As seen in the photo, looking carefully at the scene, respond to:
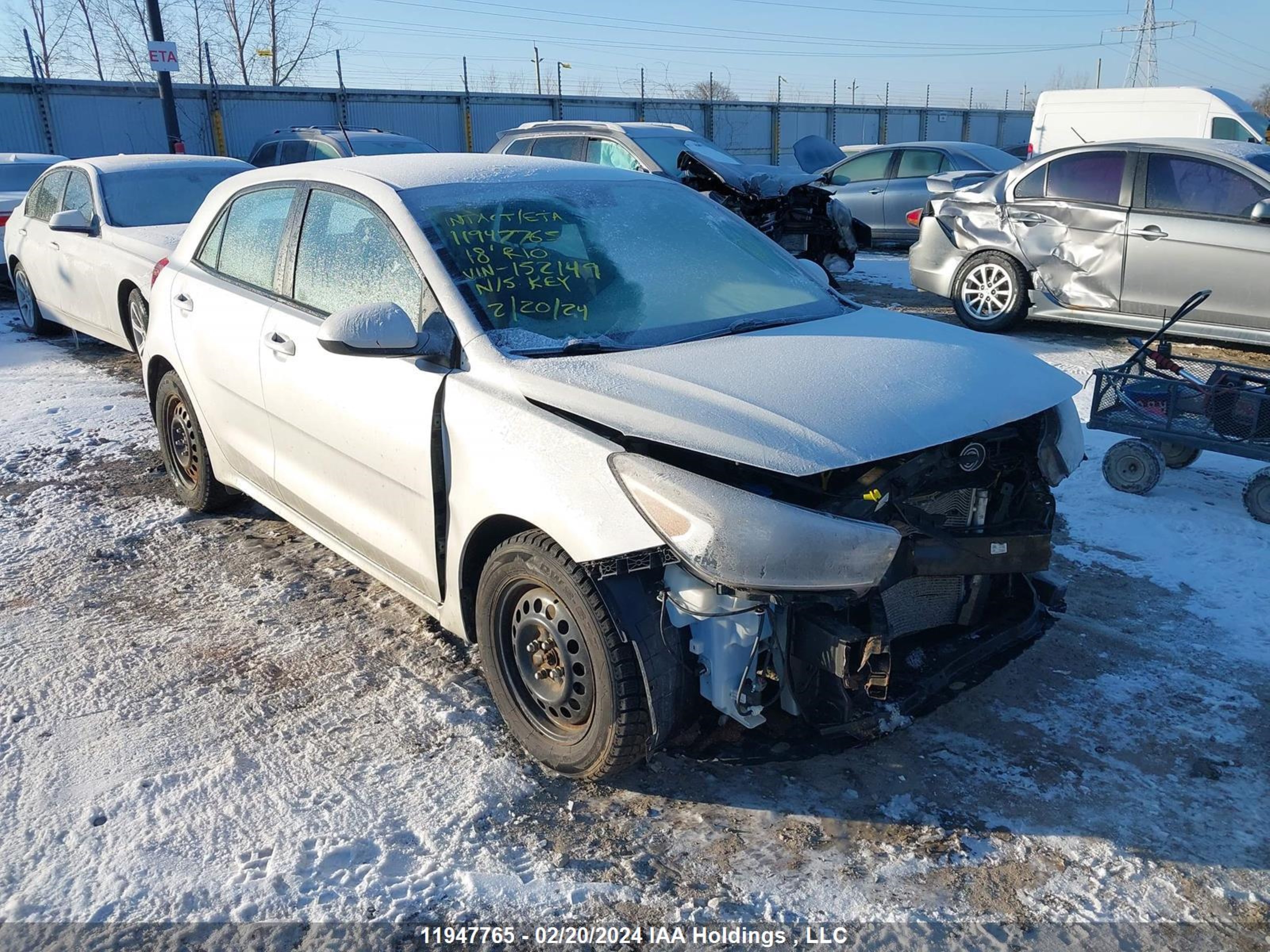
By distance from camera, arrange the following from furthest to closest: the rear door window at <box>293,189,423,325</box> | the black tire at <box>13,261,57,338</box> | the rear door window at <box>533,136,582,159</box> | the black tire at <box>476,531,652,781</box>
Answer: the rear door window at <box>533,136,582,159</box>
the black tire at <box>13,261,57,338</box>
the rear door window at <box>293,189,423,325</box>
the black tire at <box>476,531,652,781</box>

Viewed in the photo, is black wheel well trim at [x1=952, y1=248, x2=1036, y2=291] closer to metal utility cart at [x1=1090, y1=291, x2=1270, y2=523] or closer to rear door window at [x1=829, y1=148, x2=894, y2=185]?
metal utility cart at [x1=1090, y1=291, x2=1270, y2=523]

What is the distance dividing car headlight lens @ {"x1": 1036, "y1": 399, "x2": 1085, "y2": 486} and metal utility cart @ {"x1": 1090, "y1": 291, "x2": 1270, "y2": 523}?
7.03 feet

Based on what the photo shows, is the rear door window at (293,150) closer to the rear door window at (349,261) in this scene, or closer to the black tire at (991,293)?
the black tire at (991,293)

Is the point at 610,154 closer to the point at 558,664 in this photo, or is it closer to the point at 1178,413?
the point at 1178,413

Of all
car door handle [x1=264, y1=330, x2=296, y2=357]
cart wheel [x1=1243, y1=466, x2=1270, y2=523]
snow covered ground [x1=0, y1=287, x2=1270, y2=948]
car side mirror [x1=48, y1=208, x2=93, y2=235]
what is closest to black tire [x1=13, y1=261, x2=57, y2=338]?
car side mirror [x1=48, y1=208, x2=93, y2=235]

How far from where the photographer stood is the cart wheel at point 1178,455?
562cm

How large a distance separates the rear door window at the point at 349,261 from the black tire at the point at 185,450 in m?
1.36

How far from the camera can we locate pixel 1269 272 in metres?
7.52

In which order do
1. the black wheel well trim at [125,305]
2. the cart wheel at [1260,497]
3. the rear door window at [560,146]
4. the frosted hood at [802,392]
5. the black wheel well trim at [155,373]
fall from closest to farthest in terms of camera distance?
the frosted hood at [802,392]
the cart wheel at [1260,497]
the black wheel well trim at [155,373]
the black wheel well trim at [125,305]
the rear door window at [560,146]

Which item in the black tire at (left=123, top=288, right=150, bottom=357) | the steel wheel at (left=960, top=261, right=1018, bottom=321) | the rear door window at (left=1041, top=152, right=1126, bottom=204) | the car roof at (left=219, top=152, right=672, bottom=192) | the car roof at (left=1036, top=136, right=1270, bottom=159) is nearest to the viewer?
the car roof at (left=219, top=152, right=672, bottom=192)

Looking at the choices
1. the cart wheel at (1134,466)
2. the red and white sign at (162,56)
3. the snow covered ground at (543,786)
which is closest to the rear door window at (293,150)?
the red and white sign at (162,56)

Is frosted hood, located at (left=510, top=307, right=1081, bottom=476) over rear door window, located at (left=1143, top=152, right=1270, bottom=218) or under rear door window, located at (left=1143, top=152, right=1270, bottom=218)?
under

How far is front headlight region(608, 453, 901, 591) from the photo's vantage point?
2527 mm

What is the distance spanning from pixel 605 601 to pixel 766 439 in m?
0.61
